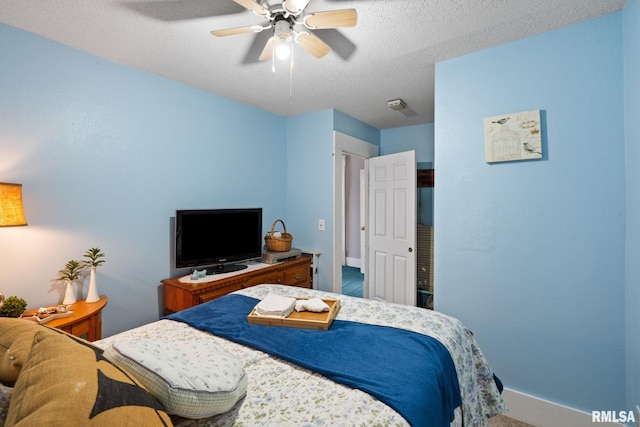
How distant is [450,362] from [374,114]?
2.97m

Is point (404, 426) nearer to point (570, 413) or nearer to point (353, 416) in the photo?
point (353, 416)

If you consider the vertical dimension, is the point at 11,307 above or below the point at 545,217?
below

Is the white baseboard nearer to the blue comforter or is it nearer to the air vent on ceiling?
the blue comforter

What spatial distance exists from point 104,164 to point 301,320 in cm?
195

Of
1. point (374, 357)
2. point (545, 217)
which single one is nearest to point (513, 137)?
point (545, 217)

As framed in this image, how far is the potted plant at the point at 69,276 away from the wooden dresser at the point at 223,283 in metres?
0.62

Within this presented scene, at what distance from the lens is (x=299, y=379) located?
3.45 ft

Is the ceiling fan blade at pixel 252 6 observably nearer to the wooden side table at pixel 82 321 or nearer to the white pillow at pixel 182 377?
the white pillow at pixel 182 377

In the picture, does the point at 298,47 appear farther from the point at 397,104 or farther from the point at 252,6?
the point at 397,104

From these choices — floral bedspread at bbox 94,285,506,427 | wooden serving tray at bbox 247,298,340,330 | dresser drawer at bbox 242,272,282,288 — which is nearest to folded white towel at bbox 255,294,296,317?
wooden serving tray at bbox 247,298,340,330

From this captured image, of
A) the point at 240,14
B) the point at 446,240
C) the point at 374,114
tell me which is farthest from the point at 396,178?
the point at 240,14

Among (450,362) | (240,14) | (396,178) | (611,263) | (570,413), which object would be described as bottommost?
(570,413)

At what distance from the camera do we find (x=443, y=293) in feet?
7.28

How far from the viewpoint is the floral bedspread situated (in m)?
0.86
